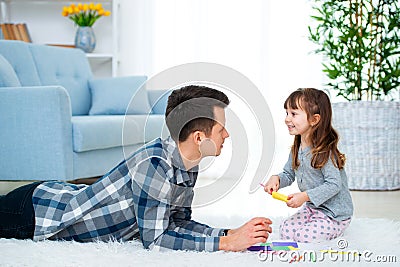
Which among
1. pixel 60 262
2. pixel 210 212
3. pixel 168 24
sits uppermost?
pixel 168 24

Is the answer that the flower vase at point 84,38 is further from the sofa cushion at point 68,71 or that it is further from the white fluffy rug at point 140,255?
the white fluffy rug at point 140,255

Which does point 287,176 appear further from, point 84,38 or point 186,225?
point 84,38

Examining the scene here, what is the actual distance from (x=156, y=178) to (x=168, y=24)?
3.44 m

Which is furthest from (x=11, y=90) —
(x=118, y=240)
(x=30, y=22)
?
(x=30, y=22)

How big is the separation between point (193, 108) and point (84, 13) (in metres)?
3.52

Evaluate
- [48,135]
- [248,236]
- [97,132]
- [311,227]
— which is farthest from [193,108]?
[97,132]

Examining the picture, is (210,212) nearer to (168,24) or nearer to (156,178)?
(156,178)

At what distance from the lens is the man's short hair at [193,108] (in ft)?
5.62

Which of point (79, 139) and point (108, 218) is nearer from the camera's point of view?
point (108, 218)

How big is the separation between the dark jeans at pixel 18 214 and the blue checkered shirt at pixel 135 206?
0.02m

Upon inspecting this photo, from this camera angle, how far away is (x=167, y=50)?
198 inches

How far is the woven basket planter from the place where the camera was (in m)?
3.57

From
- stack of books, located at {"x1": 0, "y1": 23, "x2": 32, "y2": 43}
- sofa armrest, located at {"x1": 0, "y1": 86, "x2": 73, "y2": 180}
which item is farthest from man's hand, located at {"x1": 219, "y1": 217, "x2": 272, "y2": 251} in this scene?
stack of books, located at {"x1": 0, "y1": 23, "x2": 32, "y2": 43}

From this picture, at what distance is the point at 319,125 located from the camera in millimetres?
2055
